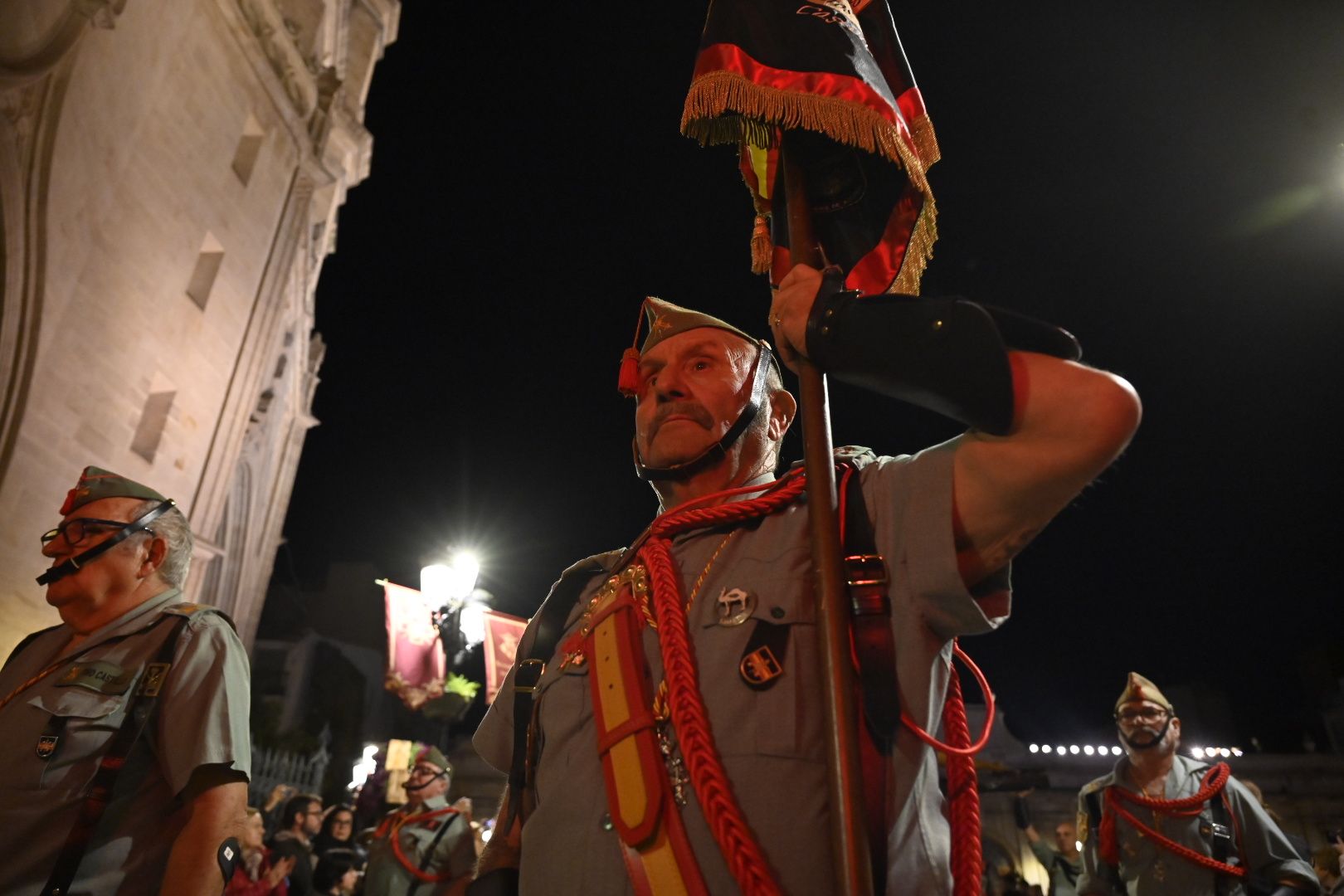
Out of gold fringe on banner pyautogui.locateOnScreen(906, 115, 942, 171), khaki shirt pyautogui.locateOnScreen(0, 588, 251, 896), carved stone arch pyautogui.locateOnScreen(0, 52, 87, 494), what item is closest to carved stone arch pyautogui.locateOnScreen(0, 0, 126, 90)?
carved stone arch pyautogui.locateOnScreen(0, 52, 87, 494)

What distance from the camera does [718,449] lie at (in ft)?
7.77

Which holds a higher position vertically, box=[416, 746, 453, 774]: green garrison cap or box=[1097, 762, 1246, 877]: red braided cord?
box=[416, 746, 453, 774]: green garrison cap

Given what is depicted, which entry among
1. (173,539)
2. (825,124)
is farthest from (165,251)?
(825,124)

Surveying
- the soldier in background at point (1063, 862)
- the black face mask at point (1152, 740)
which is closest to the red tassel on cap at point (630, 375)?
the black face mask at point (1152, 740)

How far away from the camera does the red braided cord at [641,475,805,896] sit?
4.66 ft

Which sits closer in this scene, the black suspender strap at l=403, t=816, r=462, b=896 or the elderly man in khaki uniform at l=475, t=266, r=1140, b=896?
the elderly man in khaki uniform at l=475, t=266, r=1140, b=896

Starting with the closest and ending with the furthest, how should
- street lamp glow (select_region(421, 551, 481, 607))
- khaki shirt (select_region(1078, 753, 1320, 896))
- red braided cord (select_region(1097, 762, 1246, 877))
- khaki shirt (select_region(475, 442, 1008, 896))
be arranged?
khaki shirt (select_region(475, 442, 1008, 896)), khaki shirt (select_region(1078, 753, 1320, 896)), red braided cord (select_region(1097, 762, 1246, 877)), street lamp glow (select_region(421, 551, 481, 607))

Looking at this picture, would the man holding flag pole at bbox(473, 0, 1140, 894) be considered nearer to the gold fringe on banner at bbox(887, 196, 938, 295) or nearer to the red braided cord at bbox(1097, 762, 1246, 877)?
the gold fringe on banner at bbox(887, 196, 938, 295)

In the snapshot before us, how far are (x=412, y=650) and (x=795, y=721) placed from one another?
10280 millimetres

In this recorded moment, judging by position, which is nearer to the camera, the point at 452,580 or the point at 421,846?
the point at 421,846

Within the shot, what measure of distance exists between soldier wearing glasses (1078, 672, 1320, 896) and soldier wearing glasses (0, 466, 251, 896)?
531 cm

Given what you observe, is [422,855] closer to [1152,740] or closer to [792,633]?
[1152,740]

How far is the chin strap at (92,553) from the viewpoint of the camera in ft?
10.8

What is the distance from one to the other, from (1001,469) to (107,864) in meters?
3.13
